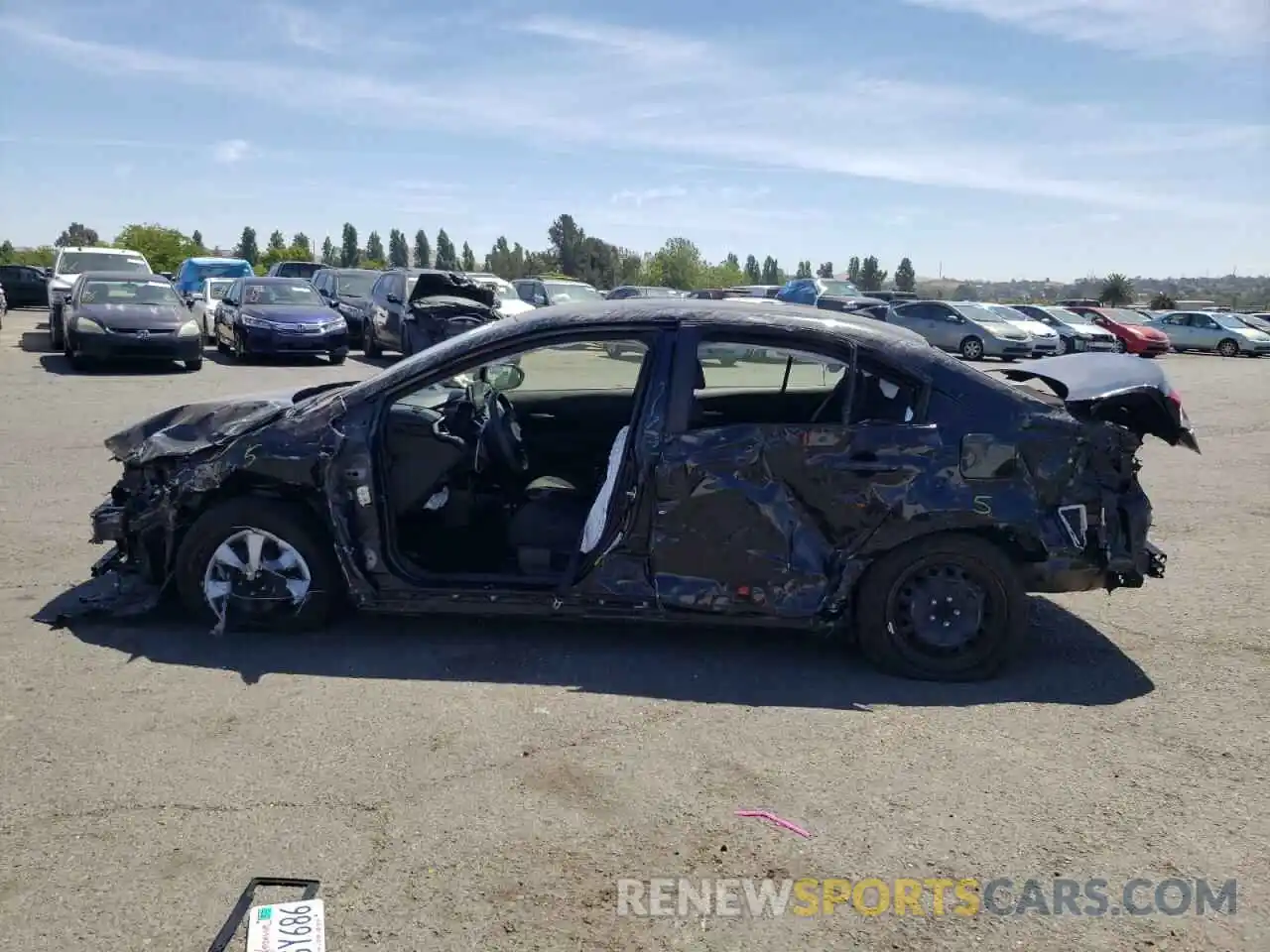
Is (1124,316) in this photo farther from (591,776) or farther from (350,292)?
(591,776)

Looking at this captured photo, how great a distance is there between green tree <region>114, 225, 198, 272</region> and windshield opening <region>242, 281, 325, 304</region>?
5578cm

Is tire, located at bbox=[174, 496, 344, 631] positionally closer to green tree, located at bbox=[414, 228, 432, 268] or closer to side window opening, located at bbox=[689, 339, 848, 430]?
side window opening, located at bbox=[689, 339, 848, 430]

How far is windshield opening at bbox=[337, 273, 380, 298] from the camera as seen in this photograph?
73.9 ft

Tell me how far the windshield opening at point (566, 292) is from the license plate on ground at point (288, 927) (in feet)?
68.4

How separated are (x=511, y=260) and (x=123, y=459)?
9527cm

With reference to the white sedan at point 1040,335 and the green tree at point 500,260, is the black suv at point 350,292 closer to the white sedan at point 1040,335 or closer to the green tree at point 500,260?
the white sedan at point 1040,335

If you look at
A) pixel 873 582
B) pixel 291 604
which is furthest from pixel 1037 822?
pixel 291 604

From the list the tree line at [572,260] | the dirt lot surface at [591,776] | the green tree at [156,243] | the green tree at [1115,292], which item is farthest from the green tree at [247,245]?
the dirt lot surface at [591,776]

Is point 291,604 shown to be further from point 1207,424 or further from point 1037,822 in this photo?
point 1207,424

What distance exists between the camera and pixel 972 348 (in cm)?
2741

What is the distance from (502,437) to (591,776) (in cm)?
233

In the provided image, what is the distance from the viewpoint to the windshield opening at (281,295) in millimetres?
19078

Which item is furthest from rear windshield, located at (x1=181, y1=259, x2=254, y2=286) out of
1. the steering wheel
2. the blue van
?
the steering wheel

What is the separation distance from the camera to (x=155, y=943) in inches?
109
